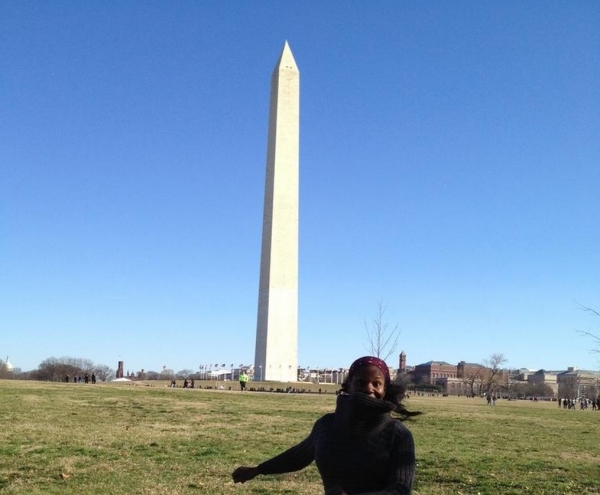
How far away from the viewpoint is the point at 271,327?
54.3m

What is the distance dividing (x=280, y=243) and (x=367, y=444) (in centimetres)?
5108

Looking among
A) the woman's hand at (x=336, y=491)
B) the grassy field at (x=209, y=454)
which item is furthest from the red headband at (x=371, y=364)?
the grassy field at (x=209, y=454)

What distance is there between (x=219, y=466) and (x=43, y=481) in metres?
2.43

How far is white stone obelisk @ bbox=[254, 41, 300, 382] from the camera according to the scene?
5406 centimetres

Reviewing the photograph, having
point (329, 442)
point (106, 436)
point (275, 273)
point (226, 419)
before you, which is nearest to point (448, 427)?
point (226, 419)

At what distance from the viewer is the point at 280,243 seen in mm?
54062

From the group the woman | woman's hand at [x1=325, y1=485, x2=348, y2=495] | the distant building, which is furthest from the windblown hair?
the distant building

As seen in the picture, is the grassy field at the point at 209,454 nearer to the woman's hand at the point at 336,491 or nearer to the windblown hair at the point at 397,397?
the windblown hair at the point at 397,397

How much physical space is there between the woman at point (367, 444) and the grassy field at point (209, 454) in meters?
1.45

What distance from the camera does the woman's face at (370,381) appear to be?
A: 10.4 ft

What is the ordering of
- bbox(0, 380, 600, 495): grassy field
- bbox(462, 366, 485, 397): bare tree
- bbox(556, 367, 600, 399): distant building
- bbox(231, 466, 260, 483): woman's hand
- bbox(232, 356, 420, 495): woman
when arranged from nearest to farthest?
bbox(232, 356, 420, 495): woman < bbox(231, 466, 260, 483): woman's hand < bbox(0, 380, 600, 495): grassy field < bbox(462, 366, 485, 397): bare tree < bbox(556, 367, 600, 399): distant building

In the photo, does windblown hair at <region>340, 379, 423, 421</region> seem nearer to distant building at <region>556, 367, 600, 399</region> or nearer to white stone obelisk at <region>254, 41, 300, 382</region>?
white stone obelisk at <region>254, 41, 300, 382</region>

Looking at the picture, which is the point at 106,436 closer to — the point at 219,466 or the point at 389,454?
the point at 219,466

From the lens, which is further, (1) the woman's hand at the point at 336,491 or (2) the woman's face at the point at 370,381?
(2) the woman's face at the point at 370,381
